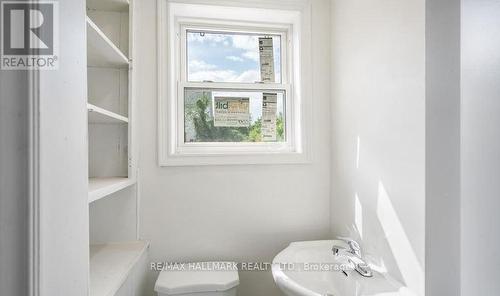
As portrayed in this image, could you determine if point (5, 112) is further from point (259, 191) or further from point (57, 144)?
point (259, 191)

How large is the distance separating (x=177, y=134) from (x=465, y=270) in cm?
155

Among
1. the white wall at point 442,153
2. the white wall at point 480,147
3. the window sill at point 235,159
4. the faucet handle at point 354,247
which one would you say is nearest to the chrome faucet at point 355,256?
the faucet handle at point 354,247

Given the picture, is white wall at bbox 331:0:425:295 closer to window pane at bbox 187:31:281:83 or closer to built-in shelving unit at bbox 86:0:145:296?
window pane at bbox 187:31:281:83

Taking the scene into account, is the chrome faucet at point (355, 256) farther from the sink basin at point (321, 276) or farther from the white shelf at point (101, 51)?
the white shelf at point (101, 51)

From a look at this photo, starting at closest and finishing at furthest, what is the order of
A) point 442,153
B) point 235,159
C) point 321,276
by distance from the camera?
point 442,153 → point 321,276 → point 235,159

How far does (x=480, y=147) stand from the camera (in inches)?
32.1

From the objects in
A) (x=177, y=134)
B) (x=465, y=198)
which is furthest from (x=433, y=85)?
(x=177, y=134)

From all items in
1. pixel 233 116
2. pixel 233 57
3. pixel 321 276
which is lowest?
pixel 321 276

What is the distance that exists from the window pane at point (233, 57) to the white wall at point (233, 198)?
0.29m

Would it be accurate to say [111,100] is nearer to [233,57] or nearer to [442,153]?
[233,57]

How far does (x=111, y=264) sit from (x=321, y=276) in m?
1.04

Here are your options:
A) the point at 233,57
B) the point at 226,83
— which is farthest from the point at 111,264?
the point at 233,57

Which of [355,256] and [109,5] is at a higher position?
[109,5]

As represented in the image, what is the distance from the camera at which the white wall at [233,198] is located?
1.58 m
